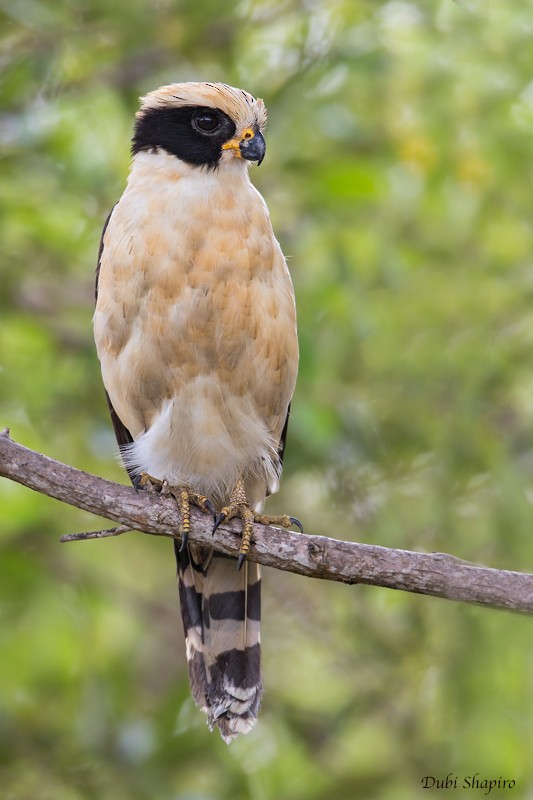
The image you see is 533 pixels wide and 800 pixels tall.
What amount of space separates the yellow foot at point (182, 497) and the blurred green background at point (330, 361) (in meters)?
0.91

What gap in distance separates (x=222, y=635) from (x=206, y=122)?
183cm

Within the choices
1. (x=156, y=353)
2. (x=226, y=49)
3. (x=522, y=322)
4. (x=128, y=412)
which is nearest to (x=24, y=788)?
(x=128, y=412)

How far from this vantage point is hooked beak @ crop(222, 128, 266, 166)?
13.2ft

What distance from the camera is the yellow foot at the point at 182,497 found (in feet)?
12.1

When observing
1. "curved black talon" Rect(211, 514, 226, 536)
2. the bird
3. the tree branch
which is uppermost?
the bird

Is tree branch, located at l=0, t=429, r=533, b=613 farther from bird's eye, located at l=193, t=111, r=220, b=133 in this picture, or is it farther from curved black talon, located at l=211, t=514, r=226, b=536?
bird's eye, located at l=193, t=111, r=220, b=133

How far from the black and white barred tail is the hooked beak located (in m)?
1.37

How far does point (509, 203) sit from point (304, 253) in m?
1.00

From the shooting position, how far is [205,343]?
393 centimetres

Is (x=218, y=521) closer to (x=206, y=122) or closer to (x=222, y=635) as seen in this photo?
(x=222, y=635)

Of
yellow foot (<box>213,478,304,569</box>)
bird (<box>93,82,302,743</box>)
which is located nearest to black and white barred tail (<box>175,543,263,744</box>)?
bird (<box>93,82,302,743</box>)

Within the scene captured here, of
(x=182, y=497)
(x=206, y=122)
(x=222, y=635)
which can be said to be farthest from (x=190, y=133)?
(x=222, y=635)

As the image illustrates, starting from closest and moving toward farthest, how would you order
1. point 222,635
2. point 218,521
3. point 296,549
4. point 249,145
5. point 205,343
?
point 296,549, point 218,521, point 205,343, point 249,145, point 222,635

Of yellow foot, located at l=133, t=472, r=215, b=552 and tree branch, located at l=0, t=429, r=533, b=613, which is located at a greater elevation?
yellow foot, located at l=133, t=472, r=215, b=552
